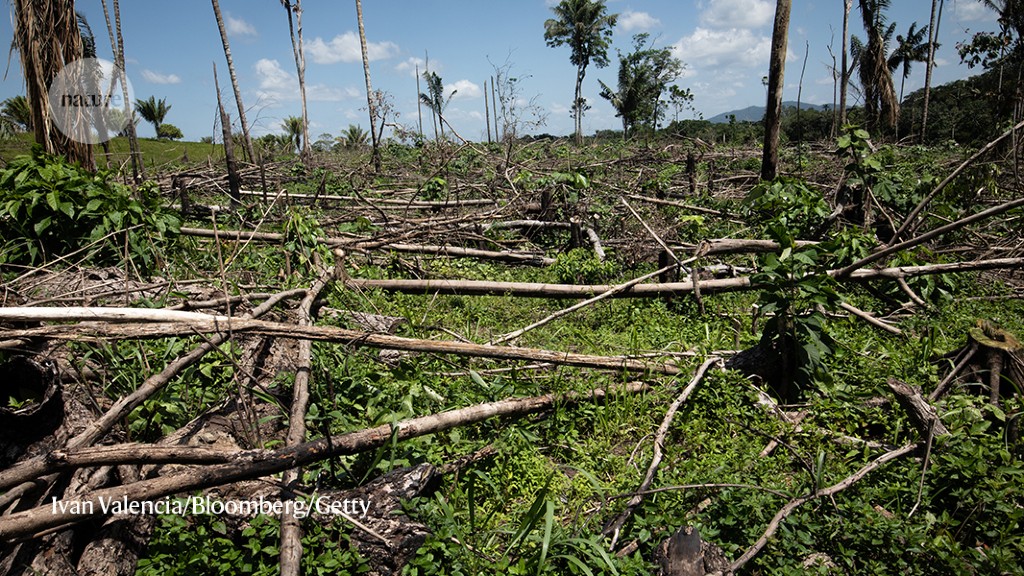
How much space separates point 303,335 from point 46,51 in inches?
226

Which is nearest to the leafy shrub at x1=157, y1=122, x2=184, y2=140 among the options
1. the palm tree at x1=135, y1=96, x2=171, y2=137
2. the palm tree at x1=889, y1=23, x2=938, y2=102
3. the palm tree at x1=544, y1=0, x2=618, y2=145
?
the palm tree at x1=135, y1=96, x2=171, y2=137

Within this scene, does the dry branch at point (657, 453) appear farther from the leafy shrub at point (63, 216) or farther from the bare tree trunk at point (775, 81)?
the bare tree trunk at point (775, 81)

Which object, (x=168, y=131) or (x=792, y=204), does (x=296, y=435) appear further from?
(x=168, y=131)

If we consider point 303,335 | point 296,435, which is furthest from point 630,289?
point 296,435

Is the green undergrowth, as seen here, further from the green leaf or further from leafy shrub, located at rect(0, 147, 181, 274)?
the green leaf

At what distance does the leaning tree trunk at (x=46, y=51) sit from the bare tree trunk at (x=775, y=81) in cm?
862

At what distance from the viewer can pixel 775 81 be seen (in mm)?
7258

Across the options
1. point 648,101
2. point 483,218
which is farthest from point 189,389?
point 648,101

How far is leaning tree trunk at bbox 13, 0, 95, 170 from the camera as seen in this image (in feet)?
18.4

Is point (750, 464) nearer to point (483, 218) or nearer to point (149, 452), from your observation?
point (149, 452)

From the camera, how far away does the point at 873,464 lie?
2.57m

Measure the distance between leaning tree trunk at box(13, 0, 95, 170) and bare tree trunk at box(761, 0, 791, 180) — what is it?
28.3 feet

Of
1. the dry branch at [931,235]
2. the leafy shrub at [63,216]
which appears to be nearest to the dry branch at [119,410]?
the leafy shrub at [63,216]

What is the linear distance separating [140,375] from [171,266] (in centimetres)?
214
